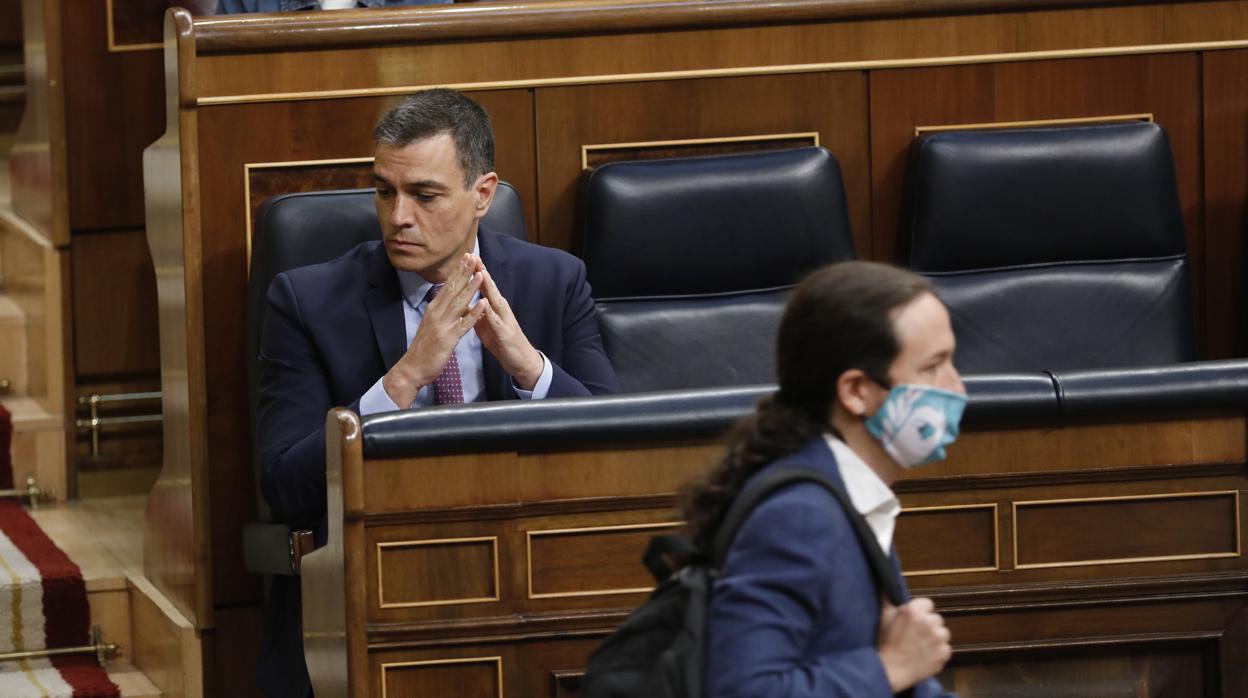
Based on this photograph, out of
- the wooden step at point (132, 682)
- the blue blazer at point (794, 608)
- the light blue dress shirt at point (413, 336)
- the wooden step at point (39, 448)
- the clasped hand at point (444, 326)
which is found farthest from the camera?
the wooden step at point (39, 448)

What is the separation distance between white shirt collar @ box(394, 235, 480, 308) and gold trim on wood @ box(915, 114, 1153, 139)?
1.67ft

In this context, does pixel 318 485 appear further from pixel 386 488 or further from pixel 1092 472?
pixel 1092 472

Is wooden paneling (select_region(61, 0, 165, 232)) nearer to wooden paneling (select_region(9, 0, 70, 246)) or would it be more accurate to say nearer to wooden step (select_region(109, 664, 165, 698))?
wooden paneling (select_region(9, 0, 70, 246))

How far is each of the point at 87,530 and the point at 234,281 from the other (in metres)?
0.51

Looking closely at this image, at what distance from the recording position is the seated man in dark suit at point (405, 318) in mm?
1310

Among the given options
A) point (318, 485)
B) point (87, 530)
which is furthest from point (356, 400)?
point (87, 530)

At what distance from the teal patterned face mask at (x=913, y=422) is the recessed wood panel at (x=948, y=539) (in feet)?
1.16

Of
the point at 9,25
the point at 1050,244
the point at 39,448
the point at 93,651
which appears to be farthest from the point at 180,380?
the point at 9,25

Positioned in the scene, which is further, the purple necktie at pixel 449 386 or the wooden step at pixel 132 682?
the wooden step at pixel 132 682

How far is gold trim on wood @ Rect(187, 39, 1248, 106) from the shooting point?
1532mm

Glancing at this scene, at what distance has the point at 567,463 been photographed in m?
1.11

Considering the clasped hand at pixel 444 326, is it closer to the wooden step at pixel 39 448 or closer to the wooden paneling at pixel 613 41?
the wooden paneling at pixel 613 41

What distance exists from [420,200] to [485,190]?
0.07 metres

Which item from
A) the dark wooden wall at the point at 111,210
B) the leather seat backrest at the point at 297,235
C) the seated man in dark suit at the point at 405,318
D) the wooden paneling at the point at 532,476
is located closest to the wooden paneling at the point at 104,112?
the dark wooden wall at the point at 111,210
